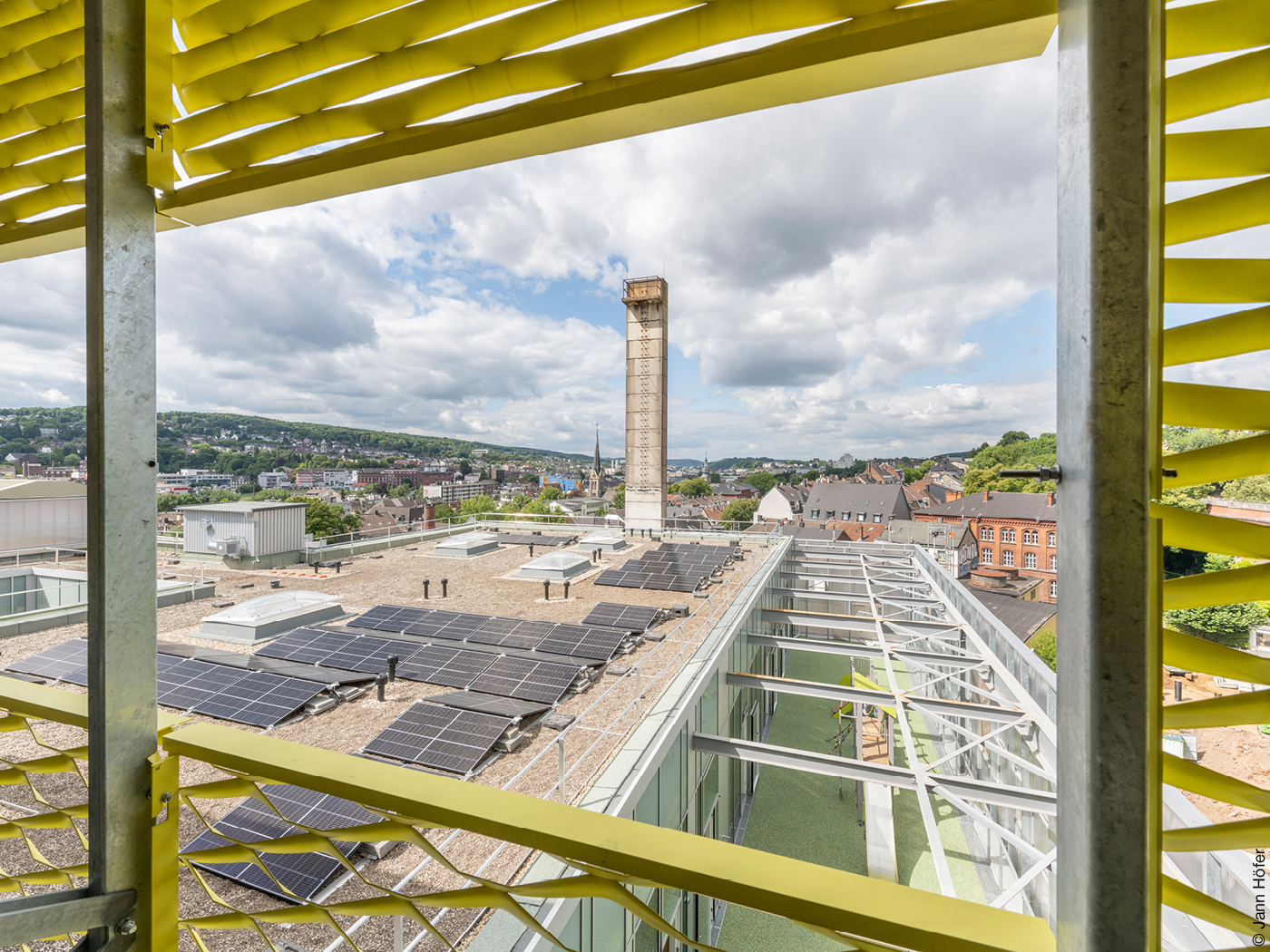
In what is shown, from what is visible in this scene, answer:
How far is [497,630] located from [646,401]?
1469 cm

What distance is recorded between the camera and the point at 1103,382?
1.76 feet

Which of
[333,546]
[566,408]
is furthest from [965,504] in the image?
[566,408]

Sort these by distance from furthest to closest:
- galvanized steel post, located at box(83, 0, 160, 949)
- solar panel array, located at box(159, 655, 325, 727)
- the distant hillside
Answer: solar panel array, located at box(159, 655, 325, 727), the distant hillside, galvanized steel post, located at box(83, 0, 160, 949)

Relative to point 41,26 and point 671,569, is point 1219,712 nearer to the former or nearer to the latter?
point 41,26

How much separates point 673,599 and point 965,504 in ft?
66.4

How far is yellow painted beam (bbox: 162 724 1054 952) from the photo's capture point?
58 centimetres

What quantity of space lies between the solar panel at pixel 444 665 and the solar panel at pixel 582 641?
2.65 ft

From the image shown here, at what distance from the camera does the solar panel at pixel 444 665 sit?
17.9 ft

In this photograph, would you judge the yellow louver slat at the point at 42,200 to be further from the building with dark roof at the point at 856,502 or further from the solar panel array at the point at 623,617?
the building with dark roof at the point at 856,502

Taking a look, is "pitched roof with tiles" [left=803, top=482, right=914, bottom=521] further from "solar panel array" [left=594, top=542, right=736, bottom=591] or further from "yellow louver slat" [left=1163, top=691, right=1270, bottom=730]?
"yellow louver slat" [left=1163, top=691, right=1270, bottom=730]

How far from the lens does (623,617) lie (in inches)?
299

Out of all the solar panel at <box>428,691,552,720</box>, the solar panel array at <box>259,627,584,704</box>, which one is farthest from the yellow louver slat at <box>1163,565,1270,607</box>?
the solar panel array at <box>259,627,584,704</box>

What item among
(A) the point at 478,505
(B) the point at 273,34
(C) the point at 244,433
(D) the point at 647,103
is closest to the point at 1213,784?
(D) the point at 647,103

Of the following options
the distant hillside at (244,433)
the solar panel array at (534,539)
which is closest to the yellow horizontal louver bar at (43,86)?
the distant hillside at (244,433)
